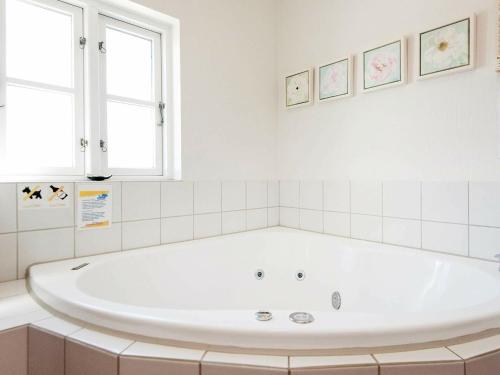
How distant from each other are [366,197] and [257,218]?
0.76 metres

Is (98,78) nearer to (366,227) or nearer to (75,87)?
(75,87)

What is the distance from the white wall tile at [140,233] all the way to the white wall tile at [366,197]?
1.13m

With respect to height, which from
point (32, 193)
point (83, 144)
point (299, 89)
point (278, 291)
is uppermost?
point (299, 89)

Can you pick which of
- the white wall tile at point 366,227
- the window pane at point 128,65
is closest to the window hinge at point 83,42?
the window pane at point 128,65

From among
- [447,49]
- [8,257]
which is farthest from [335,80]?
[8,257]

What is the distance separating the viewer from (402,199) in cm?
160

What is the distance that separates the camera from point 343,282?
1623mm

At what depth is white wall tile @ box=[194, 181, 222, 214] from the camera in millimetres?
1847

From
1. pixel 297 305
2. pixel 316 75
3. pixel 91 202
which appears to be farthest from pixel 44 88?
pixel 297 305

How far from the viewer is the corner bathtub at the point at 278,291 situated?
2.43 ft

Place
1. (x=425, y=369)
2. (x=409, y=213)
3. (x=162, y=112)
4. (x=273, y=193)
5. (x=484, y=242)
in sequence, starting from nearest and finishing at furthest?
(x=425, y=369), (x=484, y=242), (x=409, y=213), (x=162, y=112), (x=273, y=193)

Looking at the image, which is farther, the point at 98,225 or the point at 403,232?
the point at 403,232

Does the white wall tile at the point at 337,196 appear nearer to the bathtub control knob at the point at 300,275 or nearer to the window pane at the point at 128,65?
the bathtub control knob at the point at 300,275

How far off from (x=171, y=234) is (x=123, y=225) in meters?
0.27
